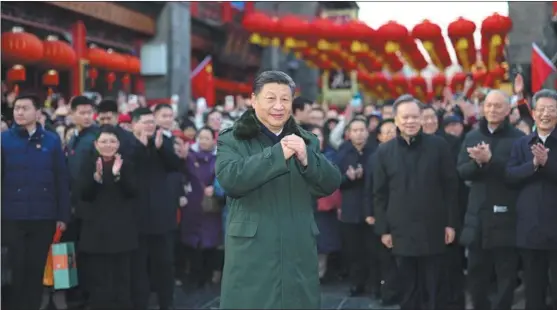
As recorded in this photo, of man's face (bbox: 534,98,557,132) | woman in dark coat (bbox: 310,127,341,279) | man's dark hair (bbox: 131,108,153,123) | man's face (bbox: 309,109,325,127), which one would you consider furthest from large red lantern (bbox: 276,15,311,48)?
man's face (bbox: 534,98,557,132)

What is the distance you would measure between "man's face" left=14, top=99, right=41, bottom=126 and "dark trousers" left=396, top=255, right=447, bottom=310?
3.21 metres

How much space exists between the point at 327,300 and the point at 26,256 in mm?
3070

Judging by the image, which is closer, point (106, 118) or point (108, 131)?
point (108, 131)

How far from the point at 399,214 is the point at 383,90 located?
98.5 feet

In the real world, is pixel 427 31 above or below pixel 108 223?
above

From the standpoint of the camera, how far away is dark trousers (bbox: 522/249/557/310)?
18.1 ft

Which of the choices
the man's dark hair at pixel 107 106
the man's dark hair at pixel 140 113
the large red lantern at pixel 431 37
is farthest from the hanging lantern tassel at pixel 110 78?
the man's dark hair at pixel 140 113

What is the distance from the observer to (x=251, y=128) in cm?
332

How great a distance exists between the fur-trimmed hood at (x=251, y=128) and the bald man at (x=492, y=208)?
8.92 feet

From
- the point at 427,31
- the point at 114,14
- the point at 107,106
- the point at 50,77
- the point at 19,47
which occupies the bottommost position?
the point at 107,106

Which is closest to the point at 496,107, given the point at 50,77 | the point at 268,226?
the point at 268,226

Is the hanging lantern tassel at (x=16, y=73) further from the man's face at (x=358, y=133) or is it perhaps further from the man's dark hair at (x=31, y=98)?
the man's face at (x=358, y=133)

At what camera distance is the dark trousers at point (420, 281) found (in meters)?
5.82

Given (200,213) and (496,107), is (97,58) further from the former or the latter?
(496,107)
